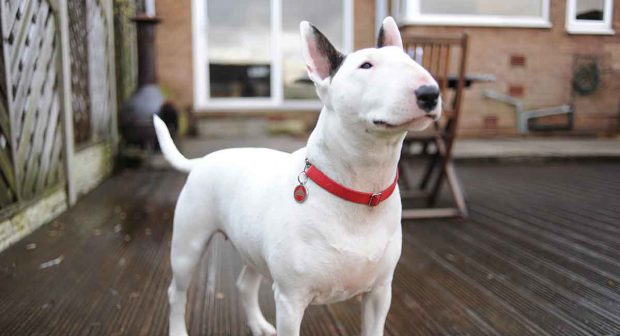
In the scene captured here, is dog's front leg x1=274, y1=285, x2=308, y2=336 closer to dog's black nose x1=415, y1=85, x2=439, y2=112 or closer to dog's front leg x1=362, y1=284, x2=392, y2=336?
dog's front leg x1=362, y1=284, x2=392, y2=336

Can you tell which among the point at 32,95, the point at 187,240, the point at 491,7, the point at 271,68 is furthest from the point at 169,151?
the point at 491,7

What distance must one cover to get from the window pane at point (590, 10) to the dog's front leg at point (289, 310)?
8.54 m

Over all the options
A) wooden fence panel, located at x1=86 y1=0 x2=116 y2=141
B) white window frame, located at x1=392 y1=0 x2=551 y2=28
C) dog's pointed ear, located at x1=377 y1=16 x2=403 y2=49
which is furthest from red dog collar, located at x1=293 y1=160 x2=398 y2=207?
white window frame, located at x1=392 y1=0 x2=551 y2=28

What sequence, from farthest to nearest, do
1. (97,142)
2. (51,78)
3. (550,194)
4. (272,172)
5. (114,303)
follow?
(97,142)
(550,194)
(51,78)
(114,303)
(272,172)

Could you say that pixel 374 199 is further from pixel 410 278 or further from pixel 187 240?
pixel 410 278

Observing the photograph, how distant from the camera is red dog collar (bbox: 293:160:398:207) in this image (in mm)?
1285

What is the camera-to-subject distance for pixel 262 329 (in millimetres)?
1865

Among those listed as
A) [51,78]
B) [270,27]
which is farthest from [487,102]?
[51,78]

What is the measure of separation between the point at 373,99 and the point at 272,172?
17.2 inches

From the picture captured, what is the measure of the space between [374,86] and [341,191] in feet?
0.93

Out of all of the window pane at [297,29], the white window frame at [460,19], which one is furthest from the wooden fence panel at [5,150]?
the window pane at [297,29]

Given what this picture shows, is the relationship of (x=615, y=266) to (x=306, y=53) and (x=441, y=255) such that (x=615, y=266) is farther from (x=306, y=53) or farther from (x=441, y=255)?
(x=306, y=53)

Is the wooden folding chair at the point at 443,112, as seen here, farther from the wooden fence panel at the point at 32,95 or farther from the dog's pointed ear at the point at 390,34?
the wooden fence panel at the point at 32,95

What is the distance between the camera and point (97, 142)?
5.05 m
